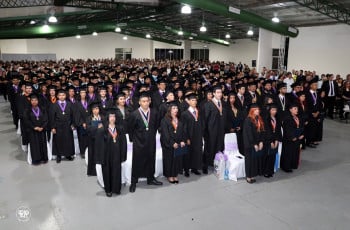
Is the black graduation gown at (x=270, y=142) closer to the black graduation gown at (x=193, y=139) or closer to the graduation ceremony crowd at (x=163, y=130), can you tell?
the graduation ceremony crowd at (x=163, y=130)

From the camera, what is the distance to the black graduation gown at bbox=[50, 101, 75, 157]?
7012mm

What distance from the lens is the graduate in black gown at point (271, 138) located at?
241 inches

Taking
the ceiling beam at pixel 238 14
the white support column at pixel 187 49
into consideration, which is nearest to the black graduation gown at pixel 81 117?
the ceiling beam at pixel 238 14

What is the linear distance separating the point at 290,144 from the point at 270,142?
78 cm

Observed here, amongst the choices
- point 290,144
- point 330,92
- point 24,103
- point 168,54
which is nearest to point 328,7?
point 330,92

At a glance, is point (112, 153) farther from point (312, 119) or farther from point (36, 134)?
point (312, 119)

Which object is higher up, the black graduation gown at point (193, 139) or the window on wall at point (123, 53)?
the window on wall at point (123, 53)

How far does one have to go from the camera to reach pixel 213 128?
646cm

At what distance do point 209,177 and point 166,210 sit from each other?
5.37 feet

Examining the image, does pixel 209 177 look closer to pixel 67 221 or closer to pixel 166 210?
pixel 166 210

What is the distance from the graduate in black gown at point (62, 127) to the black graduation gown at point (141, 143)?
220cm

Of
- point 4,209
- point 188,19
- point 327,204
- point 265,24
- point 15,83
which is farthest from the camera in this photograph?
point 188,19

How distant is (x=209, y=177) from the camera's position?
6352mm

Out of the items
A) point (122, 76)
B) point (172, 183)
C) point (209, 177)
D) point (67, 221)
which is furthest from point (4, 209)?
point (122, 76)
